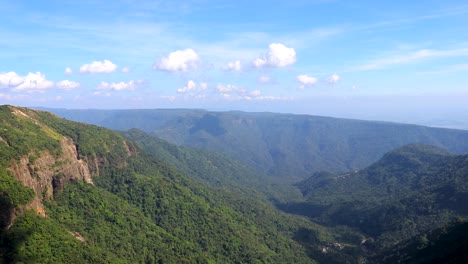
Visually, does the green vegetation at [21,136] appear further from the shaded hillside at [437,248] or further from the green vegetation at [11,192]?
the shaded hillside at [437,248]

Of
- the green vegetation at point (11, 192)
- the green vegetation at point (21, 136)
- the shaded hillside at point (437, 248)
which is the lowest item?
the shaded hillside at point (437, 248)

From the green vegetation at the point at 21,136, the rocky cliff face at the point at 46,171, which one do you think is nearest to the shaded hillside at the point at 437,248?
the rocky cliff face at the point at 46,171

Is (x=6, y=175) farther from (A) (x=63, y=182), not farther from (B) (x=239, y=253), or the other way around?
(B) (x=239, y=253)

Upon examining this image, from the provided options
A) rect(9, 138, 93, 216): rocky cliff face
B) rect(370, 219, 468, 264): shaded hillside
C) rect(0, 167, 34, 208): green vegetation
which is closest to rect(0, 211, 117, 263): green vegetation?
rect(0, 167, 34, 208): green vegetation

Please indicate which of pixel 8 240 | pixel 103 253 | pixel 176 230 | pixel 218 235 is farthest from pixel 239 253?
pixel 8 240

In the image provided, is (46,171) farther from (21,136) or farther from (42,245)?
(42,245)
